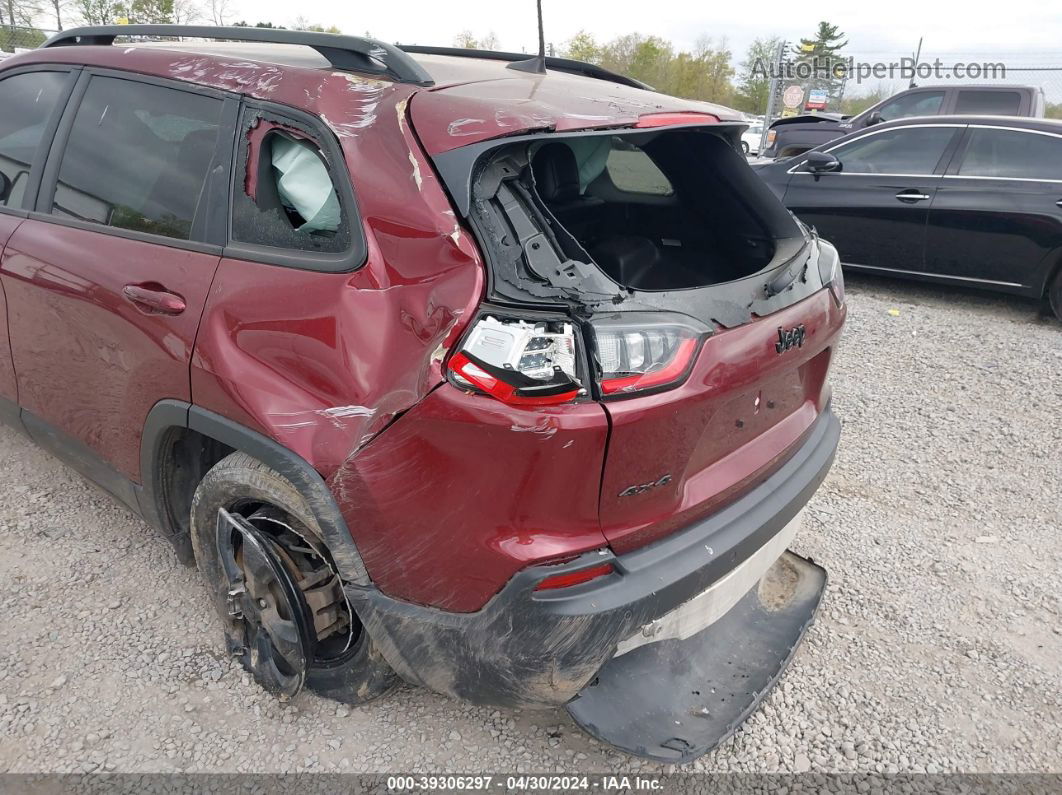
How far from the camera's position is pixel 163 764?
1999 millimetres

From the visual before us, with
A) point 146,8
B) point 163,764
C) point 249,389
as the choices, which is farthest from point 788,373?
point 146,8

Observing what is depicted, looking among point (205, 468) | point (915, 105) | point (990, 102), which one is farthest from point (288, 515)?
point (915, 105)

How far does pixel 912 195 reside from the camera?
6156 millimetres

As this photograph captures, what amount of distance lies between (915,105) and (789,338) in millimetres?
10383

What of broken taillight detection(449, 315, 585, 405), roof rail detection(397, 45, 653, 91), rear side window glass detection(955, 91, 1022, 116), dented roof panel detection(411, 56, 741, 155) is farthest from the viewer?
rear side window glass detection(955, 91, 1022, 116)

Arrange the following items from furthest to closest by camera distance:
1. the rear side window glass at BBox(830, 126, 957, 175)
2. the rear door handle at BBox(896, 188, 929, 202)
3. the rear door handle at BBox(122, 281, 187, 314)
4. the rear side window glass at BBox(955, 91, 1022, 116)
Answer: the rear side window glass at BBox(955, 91, 1022, 116) → the rear side window glass at BBox(830, 126, 957, 175) → the rear door handle at BBox(896, 188, 929, 202) → the rear door handle at BBox(122, 281, 187, 314)

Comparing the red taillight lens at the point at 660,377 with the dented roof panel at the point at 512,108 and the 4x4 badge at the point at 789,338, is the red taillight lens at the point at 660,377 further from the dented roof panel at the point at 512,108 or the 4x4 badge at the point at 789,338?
the dented roof panel at the point at 512,108

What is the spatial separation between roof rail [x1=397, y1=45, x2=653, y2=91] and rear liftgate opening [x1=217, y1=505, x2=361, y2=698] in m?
1.73

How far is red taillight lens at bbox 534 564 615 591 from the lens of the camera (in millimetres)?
1590

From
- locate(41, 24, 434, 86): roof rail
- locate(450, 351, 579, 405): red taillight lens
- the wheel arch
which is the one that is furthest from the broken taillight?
locate(41, 24, 434, 86): roof rail

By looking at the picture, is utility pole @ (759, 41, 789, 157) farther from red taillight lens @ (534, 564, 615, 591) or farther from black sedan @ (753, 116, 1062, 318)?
red taillight lens @ (534, 564, 615, 591)

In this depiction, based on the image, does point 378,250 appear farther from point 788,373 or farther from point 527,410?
point 788,373

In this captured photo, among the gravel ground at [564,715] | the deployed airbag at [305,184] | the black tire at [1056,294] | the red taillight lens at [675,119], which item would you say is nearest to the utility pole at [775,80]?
the black tire at [1056,294]

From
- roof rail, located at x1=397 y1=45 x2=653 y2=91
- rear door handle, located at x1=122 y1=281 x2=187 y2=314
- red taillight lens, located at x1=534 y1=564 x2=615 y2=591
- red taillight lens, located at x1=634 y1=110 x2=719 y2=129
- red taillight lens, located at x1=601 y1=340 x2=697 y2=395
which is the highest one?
roof rail, located at x1=397 y1=45 x2=653 y2=91
